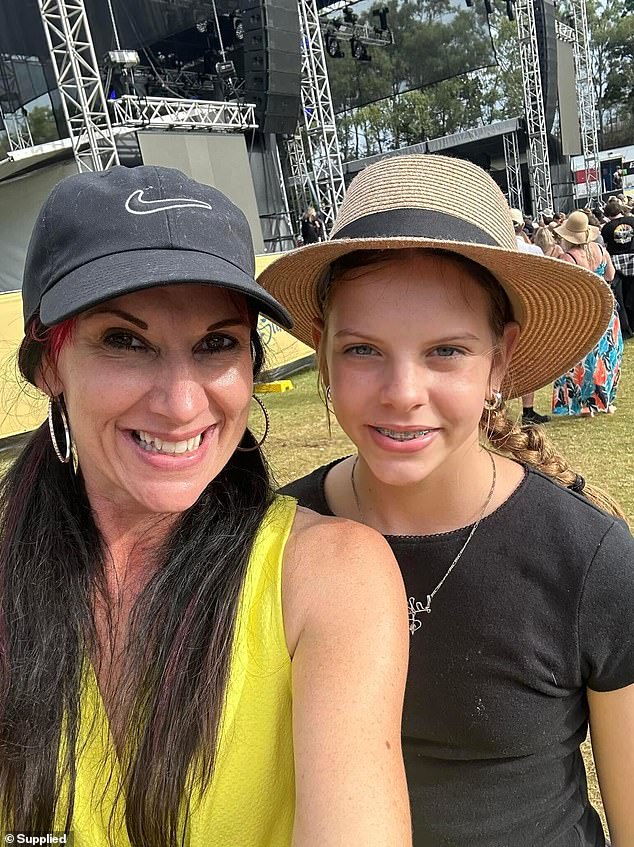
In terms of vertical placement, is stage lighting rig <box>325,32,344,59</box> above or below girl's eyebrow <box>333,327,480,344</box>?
above

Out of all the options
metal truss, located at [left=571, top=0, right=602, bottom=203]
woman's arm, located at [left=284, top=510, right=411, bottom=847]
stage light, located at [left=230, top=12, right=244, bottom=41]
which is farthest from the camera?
metal truss, located at [left=571, top=0, right=602, bottom=203]

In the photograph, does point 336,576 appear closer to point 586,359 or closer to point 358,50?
point 586,359

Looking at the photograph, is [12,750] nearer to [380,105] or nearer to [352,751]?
[352,751]

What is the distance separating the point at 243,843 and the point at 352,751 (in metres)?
0.24

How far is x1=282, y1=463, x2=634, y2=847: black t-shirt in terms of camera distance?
1.15 meters

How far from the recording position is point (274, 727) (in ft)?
3.26

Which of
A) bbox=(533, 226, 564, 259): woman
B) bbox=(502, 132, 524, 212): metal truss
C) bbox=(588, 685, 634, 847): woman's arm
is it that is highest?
bbox=(588, 685, 634, 847): woman's arm

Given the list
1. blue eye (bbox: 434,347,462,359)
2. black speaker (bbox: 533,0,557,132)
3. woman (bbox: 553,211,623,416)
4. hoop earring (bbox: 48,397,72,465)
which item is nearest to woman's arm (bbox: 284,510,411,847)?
blue eye (bbox: 434,347,462,359)

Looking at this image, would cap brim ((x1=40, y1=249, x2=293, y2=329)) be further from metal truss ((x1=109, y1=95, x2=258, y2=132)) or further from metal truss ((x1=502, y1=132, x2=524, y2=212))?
metal truss ((x1=502, y1=132, x2=524, y2=212))

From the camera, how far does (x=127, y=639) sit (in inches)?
45.3

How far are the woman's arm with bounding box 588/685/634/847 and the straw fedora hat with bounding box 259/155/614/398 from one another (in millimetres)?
736

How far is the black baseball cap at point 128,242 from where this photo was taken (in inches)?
38.8

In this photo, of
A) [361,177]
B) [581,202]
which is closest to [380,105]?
[581,202]

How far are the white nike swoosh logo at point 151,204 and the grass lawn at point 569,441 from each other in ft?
8.66
